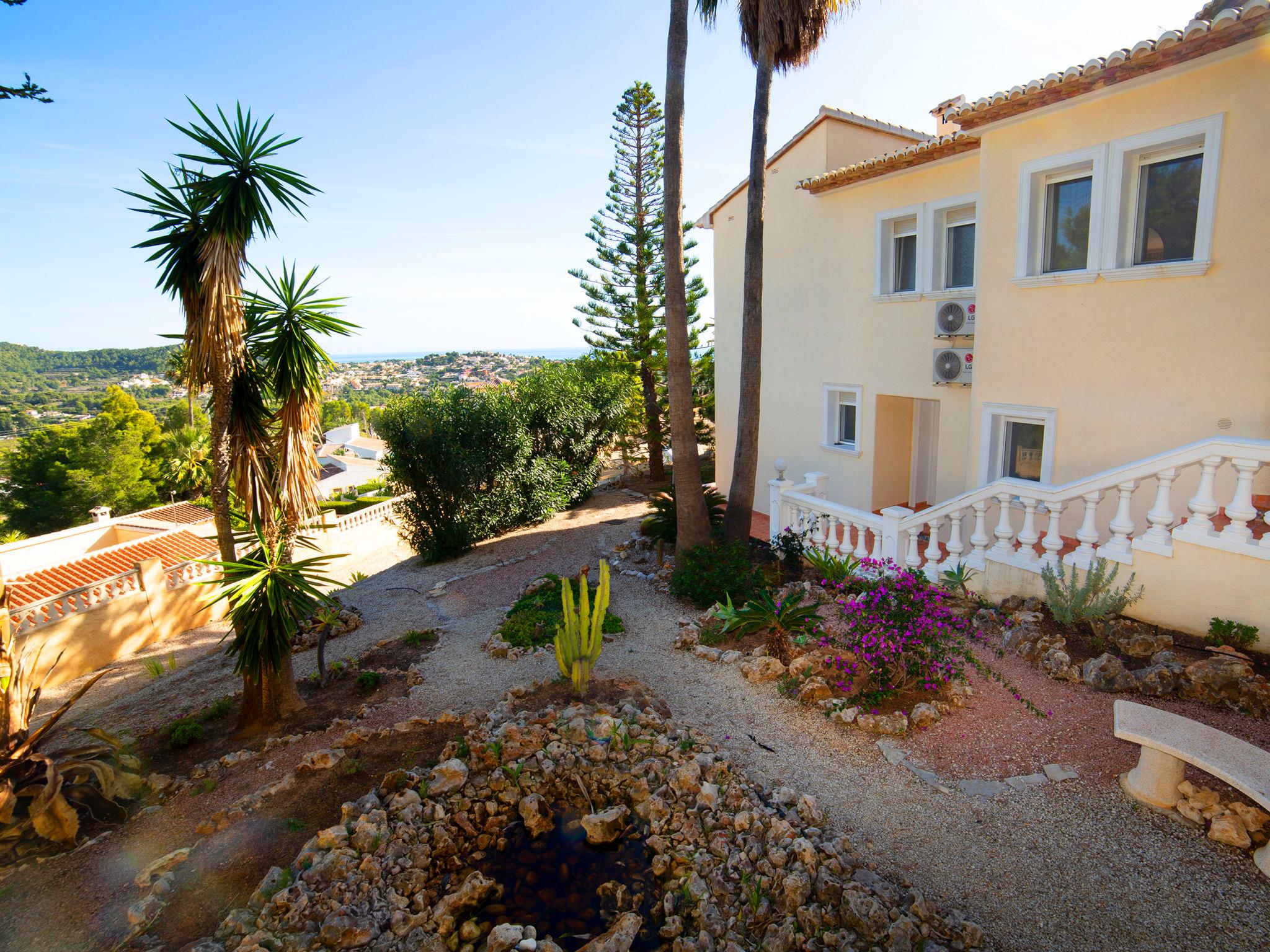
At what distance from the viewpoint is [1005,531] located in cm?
627

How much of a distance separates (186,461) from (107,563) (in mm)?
19027

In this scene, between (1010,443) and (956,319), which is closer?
(1010,443)

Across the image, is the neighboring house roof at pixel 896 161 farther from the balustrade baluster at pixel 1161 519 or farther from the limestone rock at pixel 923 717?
the limestone rock at pixel 923 717

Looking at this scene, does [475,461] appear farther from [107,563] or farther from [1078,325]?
[1078,325]

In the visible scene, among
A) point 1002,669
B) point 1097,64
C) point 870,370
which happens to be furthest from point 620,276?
point 1002,669

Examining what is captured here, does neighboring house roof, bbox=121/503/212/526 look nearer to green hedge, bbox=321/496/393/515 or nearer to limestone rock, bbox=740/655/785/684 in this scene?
green hedge, bbox=321/496/393/515

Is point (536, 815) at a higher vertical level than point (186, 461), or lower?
higher

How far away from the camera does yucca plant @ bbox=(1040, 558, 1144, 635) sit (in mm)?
5434

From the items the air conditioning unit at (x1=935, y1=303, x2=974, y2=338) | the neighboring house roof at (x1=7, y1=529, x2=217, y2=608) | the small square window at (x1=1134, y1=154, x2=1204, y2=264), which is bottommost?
the neighboring house roof at (x1=7, y1=529, x2=217, y2=608)

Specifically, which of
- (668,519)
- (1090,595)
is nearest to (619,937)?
(1090,595)

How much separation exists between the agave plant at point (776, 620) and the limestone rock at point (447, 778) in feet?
9.92

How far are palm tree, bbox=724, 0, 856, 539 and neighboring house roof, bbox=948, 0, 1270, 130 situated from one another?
2346 mm

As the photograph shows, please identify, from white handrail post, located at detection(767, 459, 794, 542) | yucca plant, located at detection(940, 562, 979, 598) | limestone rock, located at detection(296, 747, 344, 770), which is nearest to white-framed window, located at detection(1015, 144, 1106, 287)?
yucca plant, located at detection(940, 562, 979, 598)

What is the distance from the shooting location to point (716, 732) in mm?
5141
